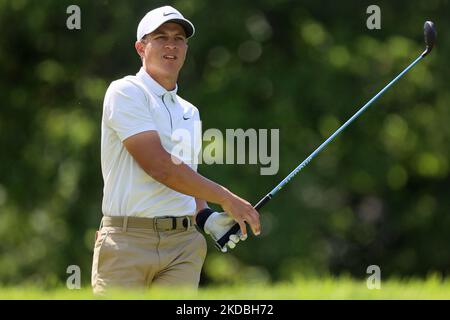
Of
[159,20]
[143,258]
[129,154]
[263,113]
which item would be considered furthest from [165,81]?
[263,113]

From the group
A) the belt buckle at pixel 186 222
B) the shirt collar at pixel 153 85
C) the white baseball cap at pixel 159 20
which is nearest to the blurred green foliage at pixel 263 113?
the white baseball cap at pixel 159 20

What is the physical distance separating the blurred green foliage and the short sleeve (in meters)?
9.50

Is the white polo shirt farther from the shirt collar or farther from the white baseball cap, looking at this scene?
the white baseball cap

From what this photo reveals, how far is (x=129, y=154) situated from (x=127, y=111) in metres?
0.20

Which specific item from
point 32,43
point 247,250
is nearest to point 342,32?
point 247,250

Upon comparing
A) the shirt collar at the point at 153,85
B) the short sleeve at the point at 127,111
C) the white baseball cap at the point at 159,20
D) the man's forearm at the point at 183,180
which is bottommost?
the man's forearm at the point at 183,180

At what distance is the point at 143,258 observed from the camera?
5.36m

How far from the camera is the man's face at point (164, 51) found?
568 centimetres

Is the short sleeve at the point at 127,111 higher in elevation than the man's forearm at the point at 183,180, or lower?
higher

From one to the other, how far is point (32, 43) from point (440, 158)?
577 centimetres

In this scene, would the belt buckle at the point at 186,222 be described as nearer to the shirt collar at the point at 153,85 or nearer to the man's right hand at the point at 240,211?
the man's right hand at the point at 240,211

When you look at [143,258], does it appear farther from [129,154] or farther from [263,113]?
[263,113]
